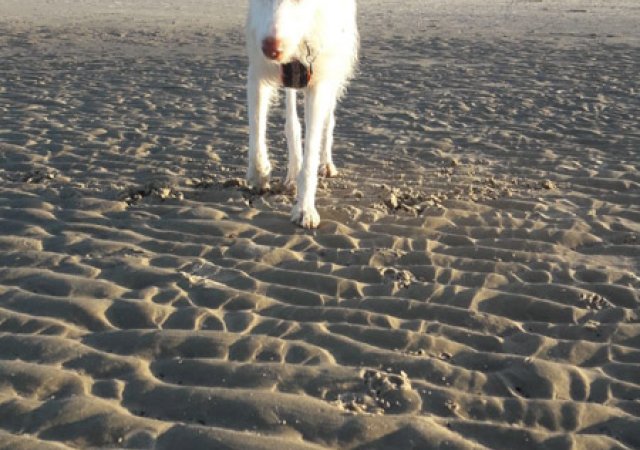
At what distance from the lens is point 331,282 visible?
14.2 feet

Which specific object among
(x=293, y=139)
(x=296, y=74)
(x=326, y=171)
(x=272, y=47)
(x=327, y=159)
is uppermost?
(x=272, y=47)

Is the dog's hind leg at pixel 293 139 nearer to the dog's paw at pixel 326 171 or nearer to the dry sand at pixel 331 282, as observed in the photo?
the dry sand at pixel 331 282

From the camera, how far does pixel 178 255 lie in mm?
4777

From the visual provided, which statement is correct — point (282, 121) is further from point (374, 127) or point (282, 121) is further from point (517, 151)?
point (517, 151)

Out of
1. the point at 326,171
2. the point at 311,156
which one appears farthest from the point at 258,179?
the point at 326,171

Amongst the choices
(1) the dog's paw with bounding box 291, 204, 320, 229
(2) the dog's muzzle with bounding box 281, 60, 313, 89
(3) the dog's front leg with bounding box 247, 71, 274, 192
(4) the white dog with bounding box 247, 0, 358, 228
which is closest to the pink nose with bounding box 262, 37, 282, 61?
(4) the white dog with bounding box 247, 0, 358, 228

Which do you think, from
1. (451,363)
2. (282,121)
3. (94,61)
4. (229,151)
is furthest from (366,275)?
(94,61)

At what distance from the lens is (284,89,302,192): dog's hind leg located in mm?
5996

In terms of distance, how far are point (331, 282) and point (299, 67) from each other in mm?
1820

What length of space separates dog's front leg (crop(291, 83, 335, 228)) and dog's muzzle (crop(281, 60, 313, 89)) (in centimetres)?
19

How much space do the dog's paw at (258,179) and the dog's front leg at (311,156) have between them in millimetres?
722

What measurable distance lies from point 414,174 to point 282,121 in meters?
3.29

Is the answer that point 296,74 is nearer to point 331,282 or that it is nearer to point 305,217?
point 305,217

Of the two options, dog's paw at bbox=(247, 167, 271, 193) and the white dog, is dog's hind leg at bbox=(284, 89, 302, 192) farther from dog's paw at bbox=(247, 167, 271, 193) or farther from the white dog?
dog's paw at bbox=(247, 167, 271, 193)
